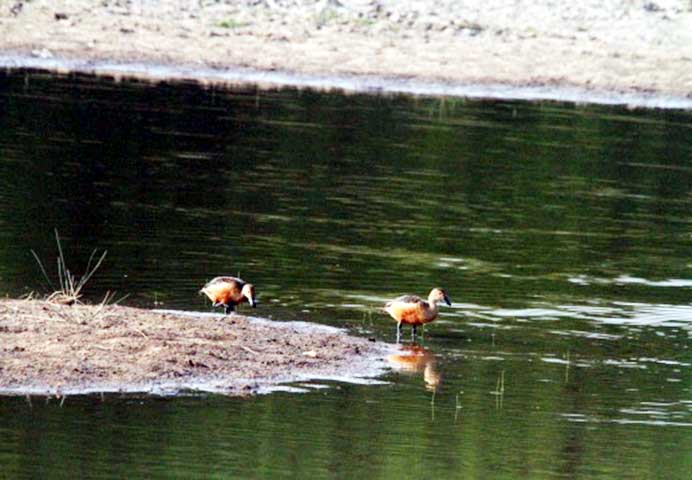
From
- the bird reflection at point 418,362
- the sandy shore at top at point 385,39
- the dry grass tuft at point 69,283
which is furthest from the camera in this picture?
the sandy shore at top at point 385,39

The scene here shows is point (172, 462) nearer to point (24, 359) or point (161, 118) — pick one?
point (24, 359)

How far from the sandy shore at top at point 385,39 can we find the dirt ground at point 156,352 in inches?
992

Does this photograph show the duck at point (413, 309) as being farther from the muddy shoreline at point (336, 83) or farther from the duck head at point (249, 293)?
the muddy shoreline at point (336, 83)

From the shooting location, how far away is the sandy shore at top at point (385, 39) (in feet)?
132

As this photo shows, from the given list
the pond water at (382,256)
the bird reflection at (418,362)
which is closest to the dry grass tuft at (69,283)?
the pond water at (382,256)

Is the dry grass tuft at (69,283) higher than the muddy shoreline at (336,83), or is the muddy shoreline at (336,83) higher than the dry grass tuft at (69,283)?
the muddy shoreline at (336,83)

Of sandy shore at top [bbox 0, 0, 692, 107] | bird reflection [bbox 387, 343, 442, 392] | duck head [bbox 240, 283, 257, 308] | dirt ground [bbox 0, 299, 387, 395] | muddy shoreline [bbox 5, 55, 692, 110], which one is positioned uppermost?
sandy shore at top [bbox 0, 0, 692, 107]

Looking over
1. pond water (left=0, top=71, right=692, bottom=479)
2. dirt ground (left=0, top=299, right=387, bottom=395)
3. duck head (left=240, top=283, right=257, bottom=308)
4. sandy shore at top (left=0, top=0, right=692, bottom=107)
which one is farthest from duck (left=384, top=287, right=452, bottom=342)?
sandy shore at top (left=0, top=0, right=692, bottom=107)

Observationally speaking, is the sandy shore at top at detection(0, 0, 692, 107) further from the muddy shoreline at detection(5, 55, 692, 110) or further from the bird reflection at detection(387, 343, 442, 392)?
the bird reflection at detection(387, 343, 442, 392)

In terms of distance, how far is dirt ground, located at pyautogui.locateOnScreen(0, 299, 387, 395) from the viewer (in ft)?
42.7

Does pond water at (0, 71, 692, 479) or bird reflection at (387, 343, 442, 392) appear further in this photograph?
bird reflection at (387, 343, 442, 392)

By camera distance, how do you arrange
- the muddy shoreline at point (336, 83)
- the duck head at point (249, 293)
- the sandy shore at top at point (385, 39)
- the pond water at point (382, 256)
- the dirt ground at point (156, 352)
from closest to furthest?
the pond water at point (382, 256) < the dirt ground at point (156, 352) < the duck head at point (249, 293) < the muddy shoreline at point (336, 83) < the sandy shore at top at point (385, 39)

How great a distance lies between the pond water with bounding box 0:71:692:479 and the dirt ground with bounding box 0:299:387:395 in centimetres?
31

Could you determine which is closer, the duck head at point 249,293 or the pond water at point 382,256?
the pond water at point 382,256
